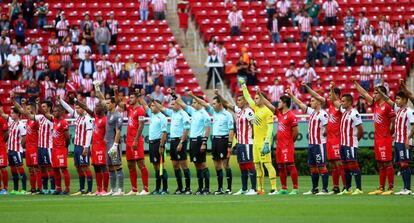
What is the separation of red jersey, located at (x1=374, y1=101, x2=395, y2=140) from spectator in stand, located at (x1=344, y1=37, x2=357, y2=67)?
21.1m

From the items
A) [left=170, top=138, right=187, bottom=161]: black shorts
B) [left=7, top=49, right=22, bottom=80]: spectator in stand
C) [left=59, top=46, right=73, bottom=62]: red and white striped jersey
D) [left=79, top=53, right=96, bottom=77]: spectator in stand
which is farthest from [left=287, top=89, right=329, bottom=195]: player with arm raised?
[left=7, top=49, right=22, bottom=80]: spectator in stand

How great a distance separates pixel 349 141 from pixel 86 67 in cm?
1980

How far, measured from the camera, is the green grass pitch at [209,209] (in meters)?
21.2

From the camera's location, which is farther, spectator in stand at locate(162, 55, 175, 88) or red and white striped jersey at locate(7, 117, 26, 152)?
spectator in stand at locate(162, 55, 175, 88)

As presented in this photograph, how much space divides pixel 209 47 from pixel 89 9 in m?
5.91

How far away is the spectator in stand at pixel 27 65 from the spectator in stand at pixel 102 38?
286 centimetres

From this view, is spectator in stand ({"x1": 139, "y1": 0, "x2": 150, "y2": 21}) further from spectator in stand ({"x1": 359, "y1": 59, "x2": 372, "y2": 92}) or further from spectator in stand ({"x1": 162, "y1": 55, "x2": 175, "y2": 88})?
spectator in stand ({"x1": 359, "y1": 59, "x2": 372, "y2": 92})

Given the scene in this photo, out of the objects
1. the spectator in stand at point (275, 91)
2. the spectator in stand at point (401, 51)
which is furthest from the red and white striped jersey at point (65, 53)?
the spectator in stand at point (401, 51)

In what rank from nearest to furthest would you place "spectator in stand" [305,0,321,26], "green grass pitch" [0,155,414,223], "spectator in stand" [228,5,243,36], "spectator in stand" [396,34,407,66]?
"green grass pitch" [0,155,414,223]
"spectator in stand" [396,34,407,66]
"spectator in stand" [228,5,243,36]
"spectator in stand" [305,0,321,26]

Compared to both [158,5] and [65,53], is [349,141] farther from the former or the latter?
A: [158,5]

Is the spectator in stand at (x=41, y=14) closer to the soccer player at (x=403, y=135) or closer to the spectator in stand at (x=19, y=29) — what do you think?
the spectator in stand at (x=19, y=29)

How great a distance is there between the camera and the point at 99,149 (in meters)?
29.9

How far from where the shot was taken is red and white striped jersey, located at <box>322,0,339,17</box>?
50.8m

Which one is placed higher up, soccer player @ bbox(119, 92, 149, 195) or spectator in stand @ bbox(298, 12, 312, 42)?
spectator in stand @ bbox(298, 12, 312, 42)
